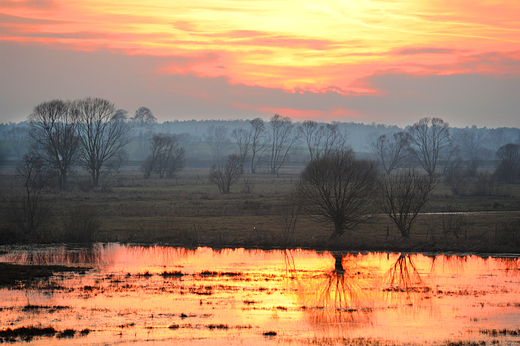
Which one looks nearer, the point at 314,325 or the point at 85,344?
the point at 85,344

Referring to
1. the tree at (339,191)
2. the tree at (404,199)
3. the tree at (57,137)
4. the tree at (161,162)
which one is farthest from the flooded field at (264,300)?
the tree at (161,162)

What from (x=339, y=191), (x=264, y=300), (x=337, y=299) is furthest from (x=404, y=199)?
(x=264, y=300)

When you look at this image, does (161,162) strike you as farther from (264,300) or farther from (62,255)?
(264,300)

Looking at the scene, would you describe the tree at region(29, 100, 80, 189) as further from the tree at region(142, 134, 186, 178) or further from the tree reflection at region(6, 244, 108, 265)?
the tree reflection at region(6, 244, 108, 265)

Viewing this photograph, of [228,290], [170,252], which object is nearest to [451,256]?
[228,290]

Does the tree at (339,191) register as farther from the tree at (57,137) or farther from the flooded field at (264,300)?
the tree at (57,137)

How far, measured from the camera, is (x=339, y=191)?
113 ft

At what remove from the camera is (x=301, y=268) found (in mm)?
26531

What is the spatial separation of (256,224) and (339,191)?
9336mm

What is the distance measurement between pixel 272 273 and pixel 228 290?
435cm

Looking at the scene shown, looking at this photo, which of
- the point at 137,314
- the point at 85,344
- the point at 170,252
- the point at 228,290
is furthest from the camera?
the point at 170,252

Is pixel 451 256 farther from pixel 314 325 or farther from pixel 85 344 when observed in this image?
pixel 85 344

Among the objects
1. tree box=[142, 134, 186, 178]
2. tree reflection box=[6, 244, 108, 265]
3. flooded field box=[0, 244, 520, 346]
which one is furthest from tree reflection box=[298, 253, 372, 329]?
tree box=[142, 134, 186, 178]

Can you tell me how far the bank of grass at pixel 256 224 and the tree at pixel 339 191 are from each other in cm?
181
